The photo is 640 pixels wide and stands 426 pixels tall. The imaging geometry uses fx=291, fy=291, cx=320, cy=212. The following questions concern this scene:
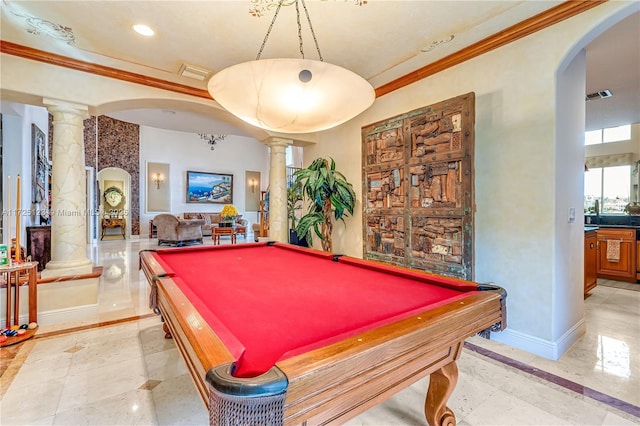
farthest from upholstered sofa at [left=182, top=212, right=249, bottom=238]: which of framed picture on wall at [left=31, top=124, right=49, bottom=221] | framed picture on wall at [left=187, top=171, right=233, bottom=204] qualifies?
framed picture on wall at [left=31, top=124, right=49, bottom=221]

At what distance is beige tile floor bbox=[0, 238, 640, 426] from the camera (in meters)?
1.59

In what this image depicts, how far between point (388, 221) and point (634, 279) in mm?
4056

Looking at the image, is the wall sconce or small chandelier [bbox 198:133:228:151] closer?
the wall sconce

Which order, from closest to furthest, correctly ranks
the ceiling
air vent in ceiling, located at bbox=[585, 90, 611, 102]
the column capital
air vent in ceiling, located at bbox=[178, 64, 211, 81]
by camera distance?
1. the ceiling
2. the column capital
3. air vent in ceiling, located at bbox=[178, 64, 211, 81]
4. air vent in ceiling, located at bbox=[585, 90, 611, 102]

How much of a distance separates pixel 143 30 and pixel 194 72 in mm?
703

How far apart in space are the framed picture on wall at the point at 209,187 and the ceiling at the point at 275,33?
8133mm

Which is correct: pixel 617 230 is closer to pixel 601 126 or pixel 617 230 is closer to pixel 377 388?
pixel 601 126

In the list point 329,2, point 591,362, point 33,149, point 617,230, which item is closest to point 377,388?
point 591,362

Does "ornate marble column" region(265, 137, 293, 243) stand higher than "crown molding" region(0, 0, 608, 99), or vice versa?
A: "crown molding" region(0, 0, 608, 99)

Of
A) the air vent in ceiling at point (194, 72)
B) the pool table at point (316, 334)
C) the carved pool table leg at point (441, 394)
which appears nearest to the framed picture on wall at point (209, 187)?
the air vent in ceiling at point (194, 72)

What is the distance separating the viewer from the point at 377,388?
0.96 meters

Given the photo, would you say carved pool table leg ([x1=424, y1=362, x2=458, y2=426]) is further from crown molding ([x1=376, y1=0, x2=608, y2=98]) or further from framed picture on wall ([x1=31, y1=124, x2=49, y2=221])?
framed picture on wall ([x1=31, y1=124, x2=49, y2=221])

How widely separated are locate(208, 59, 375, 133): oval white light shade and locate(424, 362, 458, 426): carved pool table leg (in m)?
1.79

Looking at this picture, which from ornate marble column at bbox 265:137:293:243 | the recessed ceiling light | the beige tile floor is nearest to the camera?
the beige tile floor
